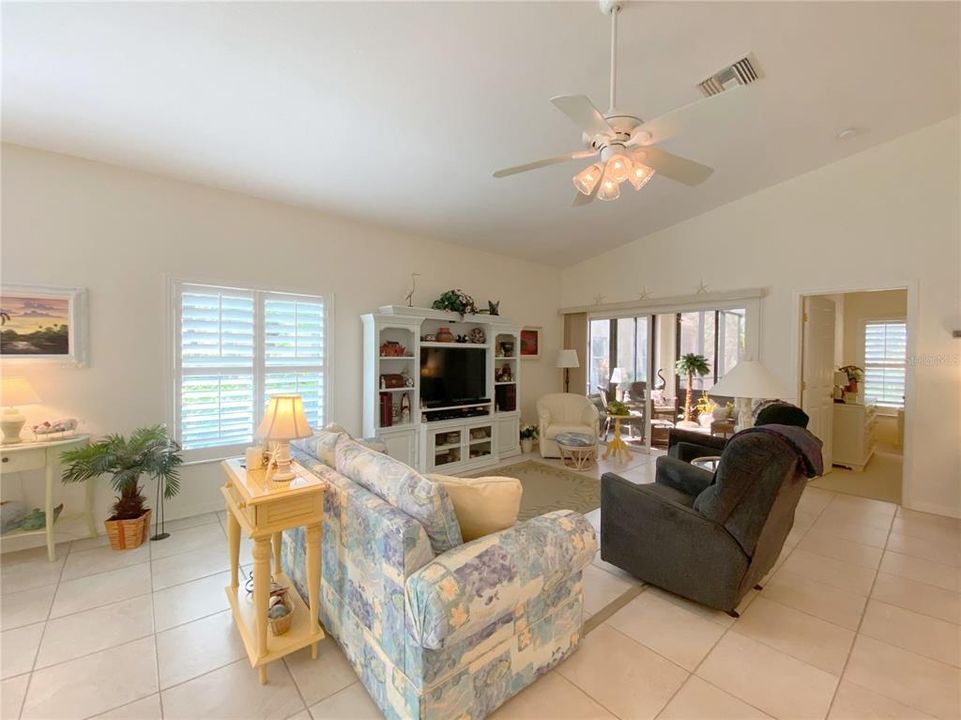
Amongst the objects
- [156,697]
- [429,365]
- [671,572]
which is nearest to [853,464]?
[671,572]

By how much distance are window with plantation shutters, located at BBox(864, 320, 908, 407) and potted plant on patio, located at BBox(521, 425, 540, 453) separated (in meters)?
5.39

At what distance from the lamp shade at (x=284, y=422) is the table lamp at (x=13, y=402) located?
2.01 m

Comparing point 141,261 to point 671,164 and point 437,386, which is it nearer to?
point 437,386

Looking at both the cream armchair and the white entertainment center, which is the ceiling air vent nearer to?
the white entertainment center

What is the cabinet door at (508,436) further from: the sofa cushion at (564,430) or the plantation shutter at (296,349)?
the plantation shutter at (296,349)

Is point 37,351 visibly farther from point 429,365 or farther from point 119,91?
point 429,365

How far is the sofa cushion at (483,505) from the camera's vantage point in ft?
5.71

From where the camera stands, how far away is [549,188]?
3.95 meters

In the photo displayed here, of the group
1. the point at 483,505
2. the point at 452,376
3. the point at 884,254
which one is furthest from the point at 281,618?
the point at 884,254

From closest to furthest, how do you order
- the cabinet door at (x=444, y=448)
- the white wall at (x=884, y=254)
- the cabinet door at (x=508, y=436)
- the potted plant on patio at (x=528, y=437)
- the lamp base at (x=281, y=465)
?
the lamp base at (x=281, y=465)
the white wall at (x=884, y=254)
the cabinet door at (x=444, y=448)
the cabinet door at (x=508, y=436)
the potted plant on patio at (x=528, y=437)

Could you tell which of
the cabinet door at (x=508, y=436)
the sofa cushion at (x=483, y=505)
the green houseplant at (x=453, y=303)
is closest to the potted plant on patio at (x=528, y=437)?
the cabinet door at (x=508, y=436)

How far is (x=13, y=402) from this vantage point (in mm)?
2619

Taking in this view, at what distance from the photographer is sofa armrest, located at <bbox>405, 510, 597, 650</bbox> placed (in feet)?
4.37

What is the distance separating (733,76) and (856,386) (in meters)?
5.00
